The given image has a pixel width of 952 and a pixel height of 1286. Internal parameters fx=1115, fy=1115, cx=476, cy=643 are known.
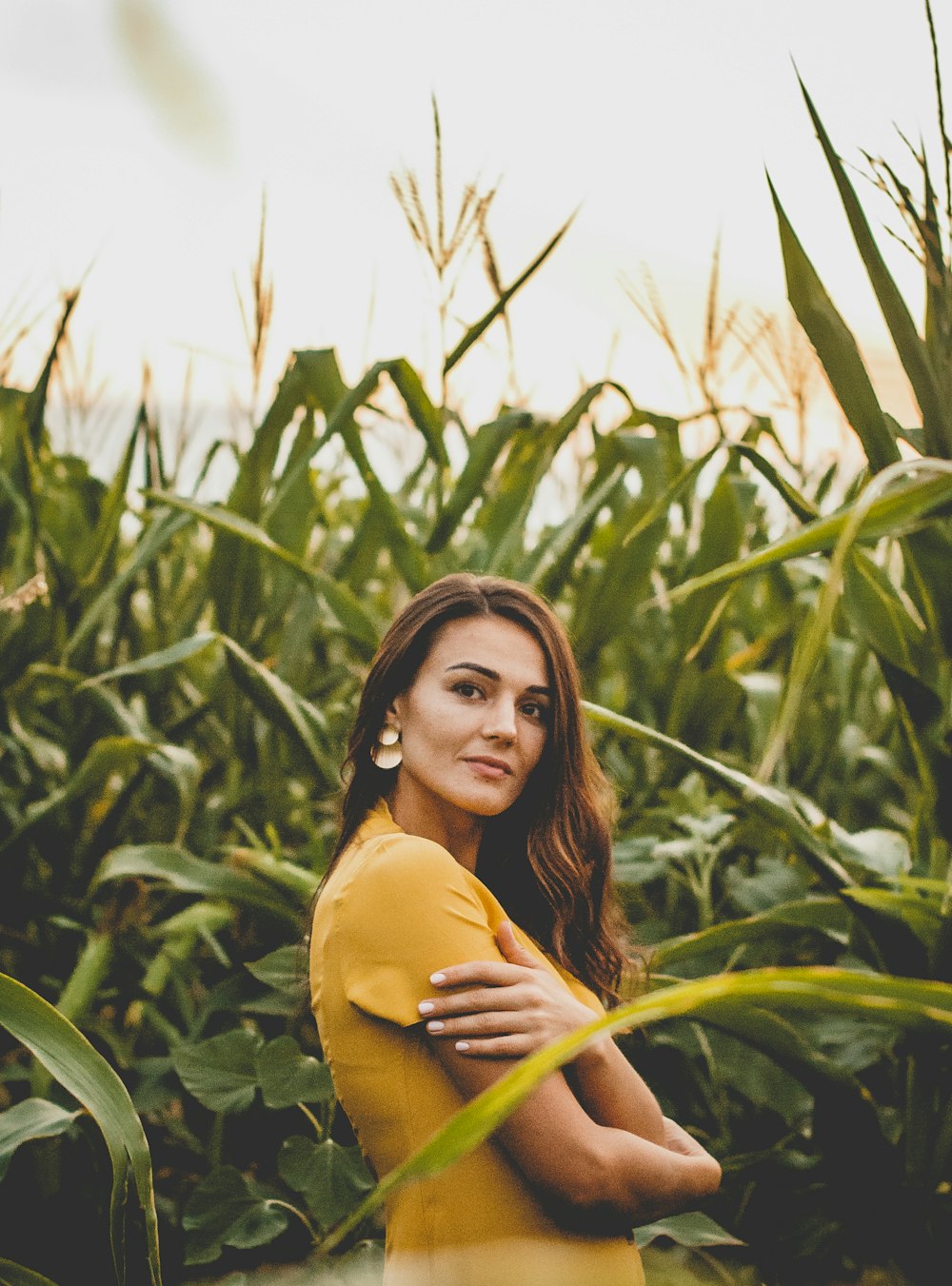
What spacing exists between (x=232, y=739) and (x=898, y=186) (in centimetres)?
110

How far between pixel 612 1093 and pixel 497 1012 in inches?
4.9

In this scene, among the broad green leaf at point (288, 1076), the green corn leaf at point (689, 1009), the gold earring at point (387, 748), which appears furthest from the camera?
the broad green leaf at point (288, 1076)

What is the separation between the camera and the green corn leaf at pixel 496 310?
4.04 feet

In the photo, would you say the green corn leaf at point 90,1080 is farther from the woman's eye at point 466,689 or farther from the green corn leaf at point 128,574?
the green corn leaf at point 128,574

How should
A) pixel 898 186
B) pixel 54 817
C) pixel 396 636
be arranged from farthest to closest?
pixel 54 817 < pixel 396 636 < pixel 898 186

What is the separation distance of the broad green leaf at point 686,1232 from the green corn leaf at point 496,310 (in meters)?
0.89

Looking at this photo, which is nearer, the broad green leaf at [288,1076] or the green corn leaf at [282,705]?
the broad green leaf at [288,1076]

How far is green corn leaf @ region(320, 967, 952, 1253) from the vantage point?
0.40 meters

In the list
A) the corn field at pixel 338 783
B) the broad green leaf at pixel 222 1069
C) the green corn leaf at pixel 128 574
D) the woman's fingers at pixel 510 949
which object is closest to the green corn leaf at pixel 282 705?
the corn field at pixel 338 783

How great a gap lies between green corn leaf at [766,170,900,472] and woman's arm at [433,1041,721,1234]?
500 mm

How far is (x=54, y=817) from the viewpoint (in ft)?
4.83

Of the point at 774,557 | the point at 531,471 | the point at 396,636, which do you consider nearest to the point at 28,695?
the point at 531,471

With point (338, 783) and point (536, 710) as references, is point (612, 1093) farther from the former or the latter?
point (338, 783)

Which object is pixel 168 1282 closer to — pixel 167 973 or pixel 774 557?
pixel 167 973
